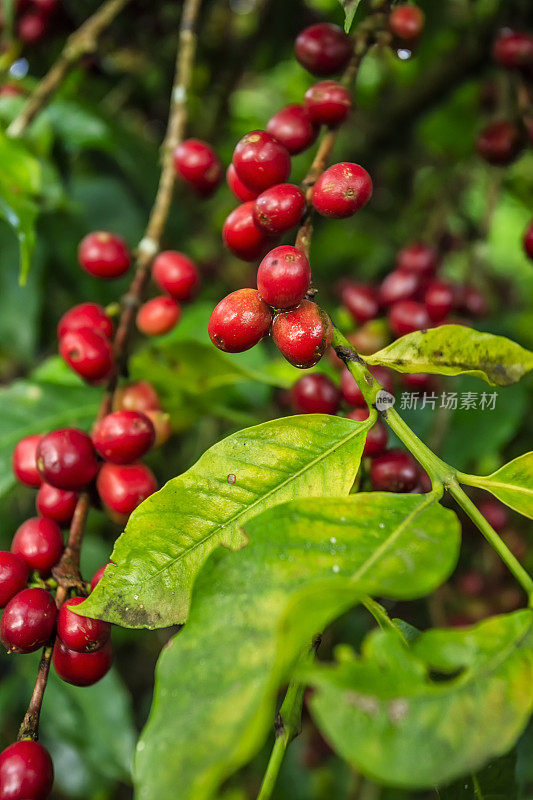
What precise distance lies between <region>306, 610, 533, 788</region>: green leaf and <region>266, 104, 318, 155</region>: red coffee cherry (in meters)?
0.56

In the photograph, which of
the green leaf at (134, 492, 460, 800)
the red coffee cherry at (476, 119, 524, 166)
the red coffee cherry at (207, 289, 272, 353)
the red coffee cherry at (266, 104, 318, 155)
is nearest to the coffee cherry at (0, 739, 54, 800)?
the green leaf at (134, 492, 460, 800)

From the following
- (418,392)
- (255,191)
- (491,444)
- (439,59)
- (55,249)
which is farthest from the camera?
(439,59)

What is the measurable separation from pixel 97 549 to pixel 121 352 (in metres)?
0.55

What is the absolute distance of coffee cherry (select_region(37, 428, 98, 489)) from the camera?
0.70 meters

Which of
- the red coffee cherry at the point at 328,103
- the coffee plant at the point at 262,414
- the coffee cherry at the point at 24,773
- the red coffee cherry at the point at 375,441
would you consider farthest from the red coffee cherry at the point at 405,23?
the coffee cherry at the point at 24,773

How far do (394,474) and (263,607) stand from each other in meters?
0.28

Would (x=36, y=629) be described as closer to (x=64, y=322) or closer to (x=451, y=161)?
(x=64, y=322)

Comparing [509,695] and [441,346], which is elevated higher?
[441,346]

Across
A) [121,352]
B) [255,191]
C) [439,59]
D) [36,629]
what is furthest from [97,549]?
[439,59]

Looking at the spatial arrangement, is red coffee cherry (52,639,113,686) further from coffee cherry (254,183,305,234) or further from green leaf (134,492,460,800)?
coffee cherry (254,183,305,234)

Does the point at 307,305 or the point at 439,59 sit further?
the point at 439,59

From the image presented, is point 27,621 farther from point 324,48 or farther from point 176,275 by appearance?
point 324,48

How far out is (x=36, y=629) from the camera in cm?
61

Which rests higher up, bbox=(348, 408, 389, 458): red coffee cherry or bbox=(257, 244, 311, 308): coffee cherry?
bbox=(257, 244, 311, 308): coffee cherry
